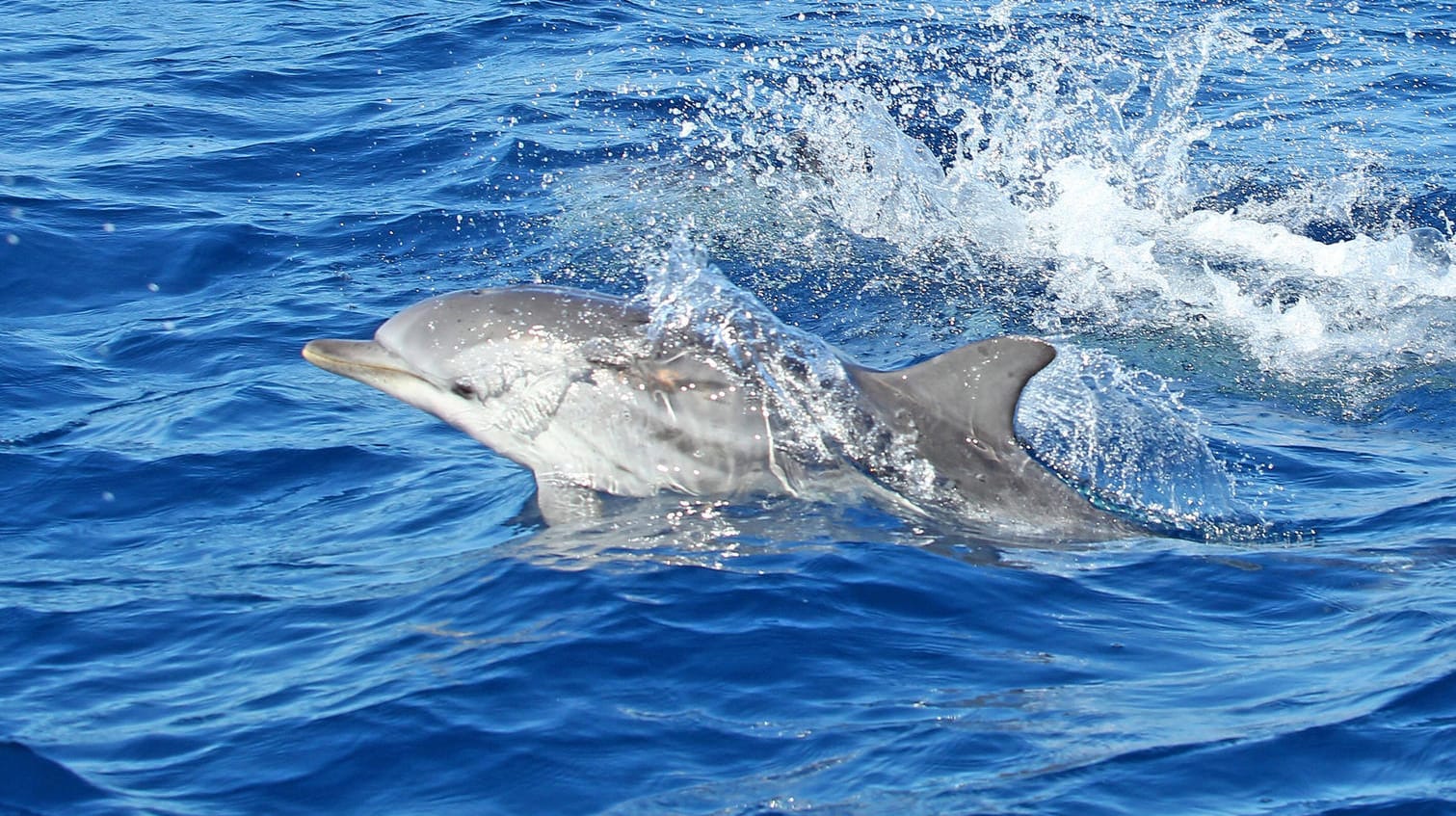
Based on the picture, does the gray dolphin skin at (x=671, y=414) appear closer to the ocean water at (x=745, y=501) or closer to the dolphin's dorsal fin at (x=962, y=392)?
the dolphin's dorsal fin at (x=962, y=392)

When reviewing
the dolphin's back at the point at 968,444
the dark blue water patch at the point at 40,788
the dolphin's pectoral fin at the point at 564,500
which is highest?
the dolphin's back at the point at 968,444

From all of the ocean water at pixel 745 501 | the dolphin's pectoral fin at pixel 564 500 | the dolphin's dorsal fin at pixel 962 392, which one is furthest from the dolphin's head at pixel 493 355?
the dolphin's dorsal fin at pixel 962 392

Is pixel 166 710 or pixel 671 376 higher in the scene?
pixel 671 376

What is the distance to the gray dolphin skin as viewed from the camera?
25.6 ft

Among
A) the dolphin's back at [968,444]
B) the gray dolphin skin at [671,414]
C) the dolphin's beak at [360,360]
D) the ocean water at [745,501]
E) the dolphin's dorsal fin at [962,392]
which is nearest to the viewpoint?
the ocean water at [745,501]

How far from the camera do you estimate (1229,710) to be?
19.7 feet

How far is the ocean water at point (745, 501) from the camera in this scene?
5785mm

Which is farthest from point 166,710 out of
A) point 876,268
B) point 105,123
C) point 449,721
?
point 105,123

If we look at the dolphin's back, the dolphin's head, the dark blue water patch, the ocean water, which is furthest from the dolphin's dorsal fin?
the dark blue water patch

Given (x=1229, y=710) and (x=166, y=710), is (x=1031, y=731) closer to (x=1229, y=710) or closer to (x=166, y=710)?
(x=1229, y=710)

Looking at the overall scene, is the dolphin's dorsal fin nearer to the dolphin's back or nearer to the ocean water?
the dolphin's back

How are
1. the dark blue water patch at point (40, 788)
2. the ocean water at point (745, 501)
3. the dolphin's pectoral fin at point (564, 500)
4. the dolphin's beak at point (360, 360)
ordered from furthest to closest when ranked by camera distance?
the dolphin's beak at point (360, 360), the dolphin's pectoral fin at point (564, 500), the ocean water at point (745, 501), the dark blue water patch at point (40, 788)

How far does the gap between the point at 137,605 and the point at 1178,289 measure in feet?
26.2

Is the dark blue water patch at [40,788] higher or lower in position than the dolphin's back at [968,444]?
lower
